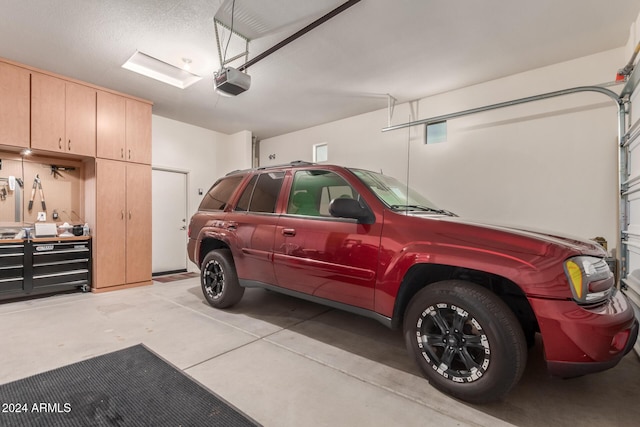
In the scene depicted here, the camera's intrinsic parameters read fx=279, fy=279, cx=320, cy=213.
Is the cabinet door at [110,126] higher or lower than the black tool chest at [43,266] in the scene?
higher

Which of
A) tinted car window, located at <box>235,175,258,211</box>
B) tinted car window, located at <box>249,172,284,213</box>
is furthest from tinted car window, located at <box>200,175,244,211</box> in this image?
tinted car window, located at <box>249,172,284,213</box>

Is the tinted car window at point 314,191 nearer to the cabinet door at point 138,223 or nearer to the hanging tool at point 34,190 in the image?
the cabinet door at point 138,223

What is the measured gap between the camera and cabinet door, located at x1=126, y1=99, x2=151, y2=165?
4.54 m

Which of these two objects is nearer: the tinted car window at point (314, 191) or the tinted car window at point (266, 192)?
the tinted car window at point (314, 191)

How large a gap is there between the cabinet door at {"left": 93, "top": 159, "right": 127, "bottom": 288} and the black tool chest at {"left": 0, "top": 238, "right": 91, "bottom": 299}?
183 mm

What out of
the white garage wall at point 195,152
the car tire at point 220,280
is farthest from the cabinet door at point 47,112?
the car tire at point 220,280

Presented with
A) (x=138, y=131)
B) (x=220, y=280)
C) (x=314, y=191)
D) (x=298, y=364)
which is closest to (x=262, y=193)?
(x=314, y=191)

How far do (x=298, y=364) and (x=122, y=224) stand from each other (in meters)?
3.91

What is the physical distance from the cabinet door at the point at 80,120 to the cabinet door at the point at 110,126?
0.24 feet

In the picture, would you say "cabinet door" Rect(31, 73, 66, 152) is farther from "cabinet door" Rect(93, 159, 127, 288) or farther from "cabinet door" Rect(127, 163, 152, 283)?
"cabinet door" Rect(127, 163, 152, 283)

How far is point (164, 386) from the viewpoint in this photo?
180 centimetres

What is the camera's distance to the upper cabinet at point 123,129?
427 cm

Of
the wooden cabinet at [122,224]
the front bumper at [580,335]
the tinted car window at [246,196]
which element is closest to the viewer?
the front bumper at [580,335]

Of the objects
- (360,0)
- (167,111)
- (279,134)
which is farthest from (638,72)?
(167,111)
